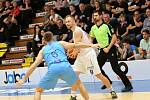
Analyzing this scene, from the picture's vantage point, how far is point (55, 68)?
279 inches

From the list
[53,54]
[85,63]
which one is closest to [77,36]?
[85,63]

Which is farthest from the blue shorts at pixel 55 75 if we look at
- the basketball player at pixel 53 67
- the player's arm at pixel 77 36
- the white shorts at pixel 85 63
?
the white shorts at pixel 85 63

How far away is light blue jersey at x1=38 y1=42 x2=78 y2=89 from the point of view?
7.07m

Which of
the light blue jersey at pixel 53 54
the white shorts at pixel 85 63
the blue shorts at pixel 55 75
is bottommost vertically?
the white shorts at pixel 85 63

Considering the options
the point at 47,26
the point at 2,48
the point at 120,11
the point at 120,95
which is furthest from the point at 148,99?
the point at 2,48

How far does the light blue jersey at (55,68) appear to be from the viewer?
7.07m

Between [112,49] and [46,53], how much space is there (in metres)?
3.03

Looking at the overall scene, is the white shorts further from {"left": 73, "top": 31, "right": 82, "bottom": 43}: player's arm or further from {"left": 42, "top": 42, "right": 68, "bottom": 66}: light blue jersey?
{"left": 42, "top": 42, "right": 68, "bottom": 66}: light blue jersey

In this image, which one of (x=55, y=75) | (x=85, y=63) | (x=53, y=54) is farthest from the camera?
(x=85, y=63)

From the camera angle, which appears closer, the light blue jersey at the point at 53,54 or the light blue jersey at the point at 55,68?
the light blue jersey at the point at 55,68

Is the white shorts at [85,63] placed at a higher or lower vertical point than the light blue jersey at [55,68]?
lower

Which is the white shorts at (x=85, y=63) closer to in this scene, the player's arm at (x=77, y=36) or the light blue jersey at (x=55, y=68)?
the player's arm at (x=77, y=36)

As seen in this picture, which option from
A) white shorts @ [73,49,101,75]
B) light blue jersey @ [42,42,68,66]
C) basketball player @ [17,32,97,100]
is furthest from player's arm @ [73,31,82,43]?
light blue jersey @ [42,42,68,66]

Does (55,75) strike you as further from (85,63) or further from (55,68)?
(85,63)
